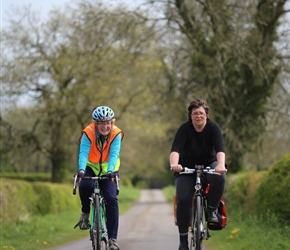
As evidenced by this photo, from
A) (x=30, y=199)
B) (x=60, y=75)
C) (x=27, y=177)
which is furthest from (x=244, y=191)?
(x=27, y=177)

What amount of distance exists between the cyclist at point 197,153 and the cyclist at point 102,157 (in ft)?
2.72

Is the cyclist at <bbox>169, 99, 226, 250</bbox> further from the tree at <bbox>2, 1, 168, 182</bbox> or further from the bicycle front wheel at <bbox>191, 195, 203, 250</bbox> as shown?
the tree at <bbox>2, 1, 168, 182</bbox>

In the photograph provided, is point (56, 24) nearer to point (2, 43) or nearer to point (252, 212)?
point (2, 43)

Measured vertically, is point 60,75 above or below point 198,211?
above

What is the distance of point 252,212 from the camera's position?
17.2m

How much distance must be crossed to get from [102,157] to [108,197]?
0.50 meters

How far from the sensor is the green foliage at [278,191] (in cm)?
1337

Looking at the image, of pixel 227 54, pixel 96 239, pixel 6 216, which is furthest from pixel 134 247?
pixel 227 54

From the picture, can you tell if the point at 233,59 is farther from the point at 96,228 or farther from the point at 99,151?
the point at 96,228

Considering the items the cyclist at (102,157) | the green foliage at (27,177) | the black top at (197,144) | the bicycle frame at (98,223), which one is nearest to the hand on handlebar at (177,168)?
the black top at (197,144)

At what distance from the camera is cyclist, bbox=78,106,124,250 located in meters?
8.64

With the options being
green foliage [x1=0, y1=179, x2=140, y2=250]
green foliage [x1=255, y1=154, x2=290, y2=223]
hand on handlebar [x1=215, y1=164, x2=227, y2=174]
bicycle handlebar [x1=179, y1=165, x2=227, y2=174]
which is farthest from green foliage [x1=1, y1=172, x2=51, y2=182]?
hand on handlebar [x1=215, y1=164, x2=227, y2=174]

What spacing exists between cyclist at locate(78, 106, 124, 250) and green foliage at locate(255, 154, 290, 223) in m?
5.22

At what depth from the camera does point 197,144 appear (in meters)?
8.38
